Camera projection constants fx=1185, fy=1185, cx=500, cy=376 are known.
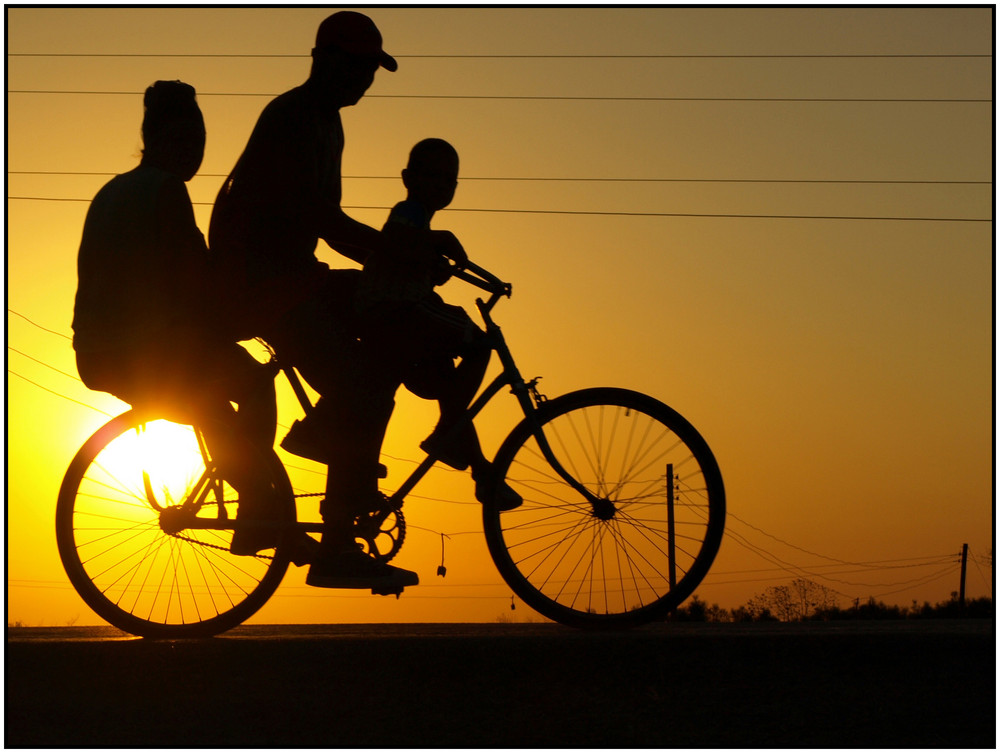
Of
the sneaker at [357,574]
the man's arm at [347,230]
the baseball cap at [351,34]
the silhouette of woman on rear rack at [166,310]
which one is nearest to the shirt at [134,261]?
the silhouette of woman on rear rack at [166,310]

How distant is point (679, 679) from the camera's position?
13.8 ft

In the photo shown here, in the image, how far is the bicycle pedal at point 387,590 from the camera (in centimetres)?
444

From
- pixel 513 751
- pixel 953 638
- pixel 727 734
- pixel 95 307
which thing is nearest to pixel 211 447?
pixel 95 307

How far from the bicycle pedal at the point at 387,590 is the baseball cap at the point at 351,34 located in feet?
6.56

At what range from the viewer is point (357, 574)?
4492 mm

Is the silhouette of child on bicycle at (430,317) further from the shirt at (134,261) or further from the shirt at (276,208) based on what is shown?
the shirt at (134,261)

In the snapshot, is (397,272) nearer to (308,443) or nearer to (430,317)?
(430,317)

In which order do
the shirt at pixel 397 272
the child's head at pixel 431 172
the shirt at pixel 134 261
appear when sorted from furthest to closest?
the child's head at pixel 431 172 → the shirt at pixel 397 272 → the shirt at pixel 134 261

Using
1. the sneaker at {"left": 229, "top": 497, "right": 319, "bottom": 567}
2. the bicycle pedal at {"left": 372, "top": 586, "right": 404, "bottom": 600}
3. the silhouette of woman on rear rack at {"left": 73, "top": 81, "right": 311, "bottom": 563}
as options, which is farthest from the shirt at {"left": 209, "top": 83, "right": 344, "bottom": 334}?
the bicycle pedal at {"left": 372, "top": 586, "right": 404, "bottom": 600}

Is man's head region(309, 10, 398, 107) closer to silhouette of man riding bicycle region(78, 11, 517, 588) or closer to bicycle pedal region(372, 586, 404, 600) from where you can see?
silhouette of man riding bicycle region(78, 11, 517, 588)

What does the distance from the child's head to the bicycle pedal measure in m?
1.48

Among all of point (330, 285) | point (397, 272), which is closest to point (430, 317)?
point (397, 272)

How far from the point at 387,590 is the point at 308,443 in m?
0.67

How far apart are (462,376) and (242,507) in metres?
1.02
